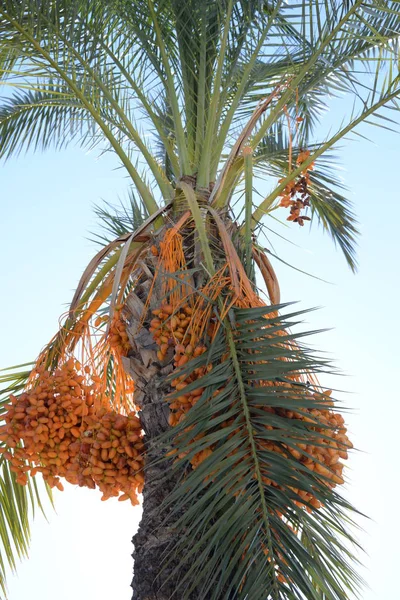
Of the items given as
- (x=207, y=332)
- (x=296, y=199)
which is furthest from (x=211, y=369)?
(x=296, y=199)

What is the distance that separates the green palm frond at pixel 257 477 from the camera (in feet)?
7.35

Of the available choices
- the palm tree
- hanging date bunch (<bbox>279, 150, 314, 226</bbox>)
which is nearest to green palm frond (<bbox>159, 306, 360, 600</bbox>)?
the palm tree

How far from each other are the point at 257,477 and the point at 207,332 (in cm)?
57

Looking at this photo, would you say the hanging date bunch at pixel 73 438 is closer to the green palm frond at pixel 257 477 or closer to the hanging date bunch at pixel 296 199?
the green palm frond at pixel 257 477

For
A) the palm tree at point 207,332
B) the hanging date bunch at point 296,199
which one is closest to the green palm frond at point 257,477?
the palm tree at point 207,332

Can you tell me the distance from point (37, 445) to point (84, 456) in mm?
173

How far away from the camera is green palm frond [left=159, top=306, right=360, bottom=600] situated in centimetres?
224

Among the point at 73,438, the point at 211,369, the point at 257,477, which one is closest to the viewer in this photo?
the point at 257,477

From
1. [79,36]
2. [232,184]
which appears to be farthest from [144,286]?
[79,36]

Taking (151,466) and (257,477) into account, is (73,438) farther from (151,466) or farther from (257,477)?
(257,477)

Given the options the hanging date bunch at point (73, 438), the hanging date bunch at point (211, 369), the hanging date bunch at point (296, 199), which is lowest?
the hanging date bunch at point (73, 438)

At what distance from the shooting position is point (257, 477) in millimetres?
2311

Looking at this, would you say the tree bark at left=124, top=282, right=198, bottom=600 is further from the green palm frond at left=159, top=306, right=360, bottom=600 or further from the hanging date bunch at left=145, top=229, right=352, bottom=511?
the green palm frond at left=159, top=306, right=360, bottom=600

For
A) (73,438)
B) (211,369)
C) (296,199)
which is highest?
(296,199)
